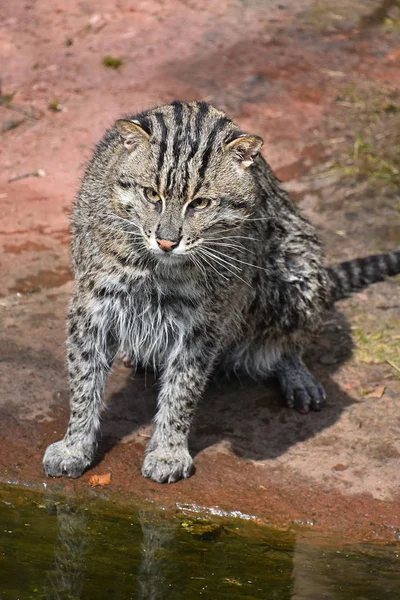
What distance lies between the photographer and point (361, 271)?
884 cm

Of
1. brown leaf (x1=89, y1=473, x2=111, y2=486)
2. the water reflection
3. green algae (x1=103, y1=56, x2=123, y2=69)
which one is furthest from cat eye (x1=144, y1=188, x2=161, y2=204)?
green algae (x1=103, y1=56, x2=123, y2=69)

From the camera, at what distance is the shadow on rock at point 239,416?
284 inches

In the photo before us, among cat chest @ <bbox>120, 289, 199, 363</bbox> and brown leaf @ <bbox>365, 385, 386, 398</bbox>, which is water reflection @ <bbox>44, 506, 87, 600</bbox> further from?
brown leaf @ <bbox>365, 385, 386, 398</bbox>

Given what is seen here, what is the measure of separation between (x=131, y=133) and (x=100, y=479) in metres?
2.22

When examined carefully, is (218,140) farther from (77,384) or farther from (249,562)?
(249,562)

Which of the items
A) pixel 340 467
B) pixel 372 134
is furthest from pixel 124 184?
pixel 372 134

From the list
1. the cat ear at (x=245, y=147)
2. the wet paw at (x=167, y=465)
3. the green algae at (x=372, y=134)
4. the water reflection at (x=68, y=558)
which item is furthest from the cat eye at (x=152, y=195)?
the green algae at (x=372, y=134)

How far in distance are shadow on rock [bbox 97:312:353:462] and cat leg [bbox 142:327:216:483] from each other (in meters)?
0.33

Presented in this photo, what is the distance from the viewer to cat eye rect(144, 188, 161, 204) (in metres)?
6.05

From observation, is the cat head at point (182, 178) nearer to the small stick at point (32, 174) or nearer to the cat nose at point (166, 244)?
the cat nose at point (166, 244)

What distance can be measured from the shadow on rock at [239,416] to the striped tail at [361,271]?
0.77m

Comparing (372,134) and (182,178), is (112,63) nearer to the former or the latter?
(372,134)

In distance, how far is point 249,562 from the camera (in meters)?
6.02


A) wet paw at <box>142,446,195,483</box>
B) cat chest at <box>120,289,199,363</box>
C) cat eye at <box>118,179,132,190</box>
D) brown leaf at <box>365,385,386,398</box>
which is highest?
cat eye at <box>118,179,132,190</box>
